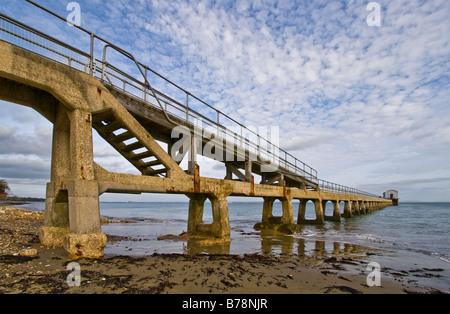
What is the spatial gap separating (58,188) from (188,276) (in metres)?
5.27

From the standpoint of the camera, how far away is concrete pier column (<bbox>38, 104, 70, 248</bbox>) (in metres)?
7.71

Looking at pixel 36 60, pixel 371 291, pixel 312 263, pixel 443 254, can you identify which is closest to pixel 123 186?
pixel 36 60

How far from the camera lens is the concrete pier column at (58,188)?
7.71m

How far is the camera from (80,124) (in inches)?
261

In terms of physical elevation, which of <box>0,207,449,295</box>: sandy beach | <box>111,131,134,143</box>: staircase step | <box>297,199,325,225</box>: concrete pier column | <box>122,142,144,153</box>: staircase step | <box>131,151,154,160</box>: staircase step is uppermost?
<box>111,131,134,143</box>: staircase step

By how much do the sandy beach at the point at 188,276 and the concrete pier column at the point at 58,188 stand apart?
648 millimetres

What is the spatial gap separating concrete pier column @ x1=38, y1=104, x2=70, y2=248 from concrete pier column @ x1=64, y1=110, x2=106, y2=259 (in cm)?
174

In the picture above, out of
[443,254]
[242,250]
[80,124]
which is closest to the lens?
[80,124]

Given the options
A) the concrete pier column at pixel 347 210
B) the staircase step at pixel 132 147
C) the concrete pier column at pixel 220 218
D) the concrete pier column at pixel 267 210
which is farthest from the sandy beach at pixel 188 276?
the concrete pier column at pixel 347 210

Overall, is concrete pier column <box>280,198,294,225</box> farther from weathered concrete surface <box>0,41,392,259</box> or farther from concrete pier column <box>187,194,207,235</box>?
weathered concrete surface <box>0,41,392,259</box>

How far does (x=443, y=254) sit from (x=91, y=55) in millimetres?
14977

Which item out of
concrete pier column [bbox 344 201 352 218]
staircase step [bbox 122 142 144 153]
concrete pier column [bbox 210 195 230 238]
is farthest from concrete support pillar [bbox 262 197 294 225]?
concrete pier column [bbox 344 201 352 218]

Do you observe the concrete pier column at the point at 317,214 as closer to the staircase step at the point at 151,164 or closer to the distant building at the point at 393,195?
the staircase step at the point at 151,164
